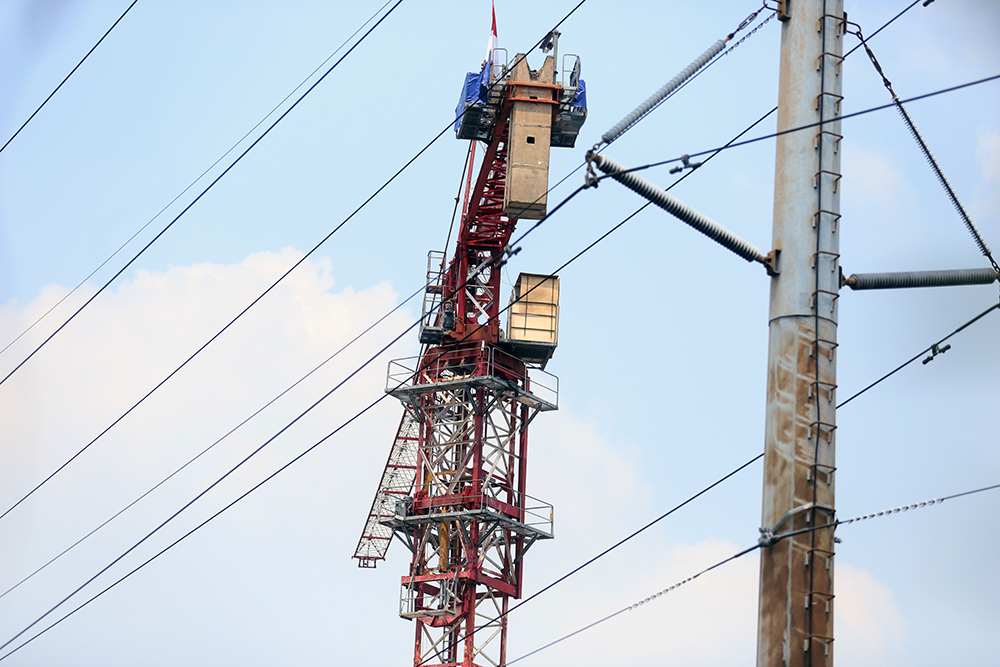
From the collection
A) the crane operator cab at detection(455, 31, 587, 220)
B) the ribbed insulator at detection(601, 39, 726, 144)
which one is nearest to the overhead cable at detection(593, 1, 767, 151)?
the ribbed insulator at detection(601, 39, 726, 144)

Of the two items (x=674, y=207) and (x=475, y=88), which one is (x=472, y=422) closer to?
(x=475, y=88)

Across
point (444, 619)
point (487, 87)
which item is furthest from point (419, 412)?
point (487, 87)

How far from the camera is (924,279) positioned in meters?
20.6

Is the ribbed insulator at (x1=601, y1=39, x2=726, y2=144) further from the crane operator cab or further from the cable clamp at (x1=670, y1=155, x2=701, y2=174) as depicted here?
the crane operator cab

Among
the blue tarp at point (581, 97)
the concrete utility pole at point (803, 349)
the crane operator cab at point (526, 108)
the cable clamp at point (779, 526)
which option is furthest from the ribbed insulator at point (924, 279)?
the blue tarp at point (581, 97)

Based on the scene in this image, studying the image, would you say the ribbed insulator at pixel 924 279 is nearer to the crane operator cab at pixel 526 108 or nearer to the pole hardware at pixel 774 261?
the pole hardware at pixel 774 261

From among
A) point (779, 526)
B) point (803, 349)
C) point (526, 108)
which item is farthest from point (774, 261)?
point (526, 108)

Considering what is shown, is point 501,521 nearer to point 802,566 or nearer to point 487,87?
point 487,87

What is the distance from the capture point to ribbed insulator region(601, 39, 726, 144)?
21.3 m

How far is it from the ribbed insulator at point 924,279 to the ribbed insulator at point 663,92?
4036mm

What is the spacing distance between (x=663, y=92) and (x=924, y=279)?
15.9 feet

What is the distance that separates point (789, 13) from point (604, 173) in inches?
141

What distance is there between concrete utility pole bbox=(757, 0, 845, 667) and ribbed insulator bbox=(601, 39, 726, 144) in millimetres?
1952

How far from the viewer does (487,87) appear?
6419 cm
